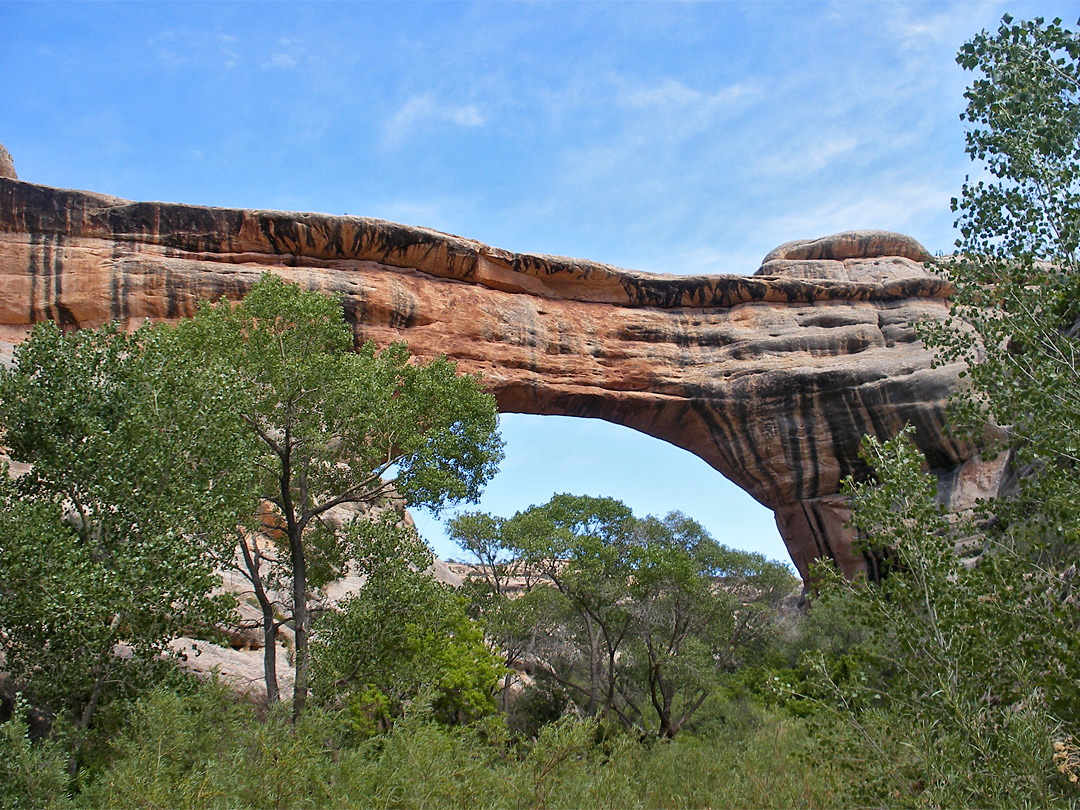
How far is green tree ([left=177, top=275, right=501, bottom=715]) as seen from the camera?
1256cm

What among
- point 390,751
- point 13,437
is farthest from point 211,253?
point 390,751

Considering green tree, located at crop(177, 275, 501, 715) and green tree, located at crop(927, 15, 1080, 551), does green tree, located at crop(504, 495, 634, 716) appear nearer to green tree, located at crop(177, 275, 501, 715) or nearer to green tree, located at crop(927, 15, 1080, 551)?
green tree, located at crop(177, 275, 501, 715)

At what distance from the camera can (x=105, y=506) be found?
10.5 meters

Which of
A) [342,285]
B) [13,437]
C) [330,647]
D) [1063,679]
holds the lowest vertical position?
[330,647]

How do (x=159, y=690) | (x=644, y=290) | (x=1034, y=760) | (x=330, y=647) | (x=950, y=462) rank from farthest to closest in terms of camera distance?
(x=644, y=290) → (x=950, y=462) → (x=330, y=647) → (x=159, y=690) → (x=1034, y=760)

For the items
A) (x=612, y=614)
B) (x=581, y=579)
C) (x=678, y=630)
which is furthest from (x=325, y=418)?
(x=678, y=630)

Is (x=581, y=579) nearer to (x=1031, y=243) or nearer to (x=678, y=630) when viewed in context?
(x=678, y=630)

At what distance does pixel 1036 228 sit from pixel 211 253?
58.1 feet

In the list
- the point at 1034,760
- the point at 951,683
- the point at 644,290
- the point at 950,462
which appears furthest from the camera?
the point at 644,290

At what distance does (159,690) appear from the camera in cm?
921

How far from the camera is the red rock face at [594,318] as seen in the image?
62.9 feet

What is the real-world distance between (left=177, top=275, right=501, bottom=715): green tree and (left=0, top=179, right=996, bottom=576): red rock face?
6.42m

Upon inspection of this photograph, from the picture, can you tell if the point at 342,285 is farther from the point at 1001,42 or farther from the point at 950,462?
the point at 950,462

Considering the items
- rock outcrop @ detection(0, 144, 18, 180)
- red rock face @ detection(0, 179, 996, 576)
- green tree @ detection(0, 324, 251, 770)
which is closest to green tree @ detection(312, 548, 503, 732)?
green tree @ detection(0, 324, 251, 770)
